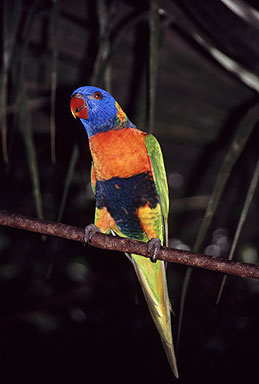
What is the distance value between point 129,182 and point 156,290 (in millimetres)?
431

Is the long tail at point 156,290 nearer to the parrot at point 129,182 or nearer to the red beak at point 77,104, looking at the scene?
the parrot at point 129,182

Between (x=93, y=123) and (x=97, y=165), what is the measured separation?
0.46 ft

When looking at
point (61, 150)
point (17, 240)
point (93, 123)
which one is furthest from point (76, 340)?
point (93, 123)

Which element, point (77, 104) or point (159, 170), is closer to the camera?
point (77, 104)

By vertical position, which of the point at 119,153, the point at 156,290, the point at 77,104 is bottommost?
the point at 156,290

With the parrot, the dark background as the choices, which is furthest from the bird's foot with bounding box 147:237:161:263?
the dark background

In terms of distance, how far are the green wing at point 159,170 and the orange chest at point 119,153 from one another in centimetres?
2

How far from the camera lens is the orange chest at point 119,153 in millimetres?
1218

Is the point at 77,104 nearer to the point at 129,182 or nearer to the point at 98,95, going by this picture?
the point at 98,95

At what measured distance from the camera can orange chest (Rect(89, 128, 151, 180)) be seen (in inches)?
47.9

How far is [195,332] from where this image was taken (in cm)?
325

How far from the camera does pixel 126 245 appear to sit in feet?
A: 3.17

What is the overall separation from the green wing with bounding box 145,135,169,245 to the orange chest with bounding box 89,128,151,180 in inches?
0.8

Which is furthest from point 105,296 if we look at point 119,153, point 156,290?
point 119,153
